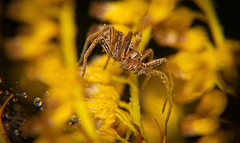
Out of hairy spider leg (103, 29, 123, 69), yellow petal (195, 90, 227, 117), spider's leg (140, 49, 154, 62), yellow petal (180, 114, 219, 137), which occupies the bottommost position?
yellow petal (180, 114, 219, 137)

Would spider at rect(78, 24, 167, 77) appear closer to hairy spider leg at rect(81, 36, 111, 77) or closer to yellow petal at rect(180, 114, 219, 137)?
hairy spider leg at rect(81, 36, 111, 77)

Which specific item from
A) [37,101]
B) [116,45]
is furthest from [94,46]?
[37,101]

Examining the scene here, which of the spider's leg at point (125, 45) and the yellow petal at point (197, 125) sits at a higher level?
the spider's leg at point (125, 45)

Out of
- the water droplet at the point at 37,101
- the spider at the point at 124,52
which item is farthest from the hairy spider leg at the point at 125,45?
the water droplet at the point at 37,101

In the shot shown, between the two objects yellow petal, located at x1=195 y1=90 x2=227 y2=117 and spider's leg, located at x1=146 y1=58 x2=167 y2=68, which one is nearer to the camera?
spider's leg, located at x1=146 y1=58 x2=167 y2=68

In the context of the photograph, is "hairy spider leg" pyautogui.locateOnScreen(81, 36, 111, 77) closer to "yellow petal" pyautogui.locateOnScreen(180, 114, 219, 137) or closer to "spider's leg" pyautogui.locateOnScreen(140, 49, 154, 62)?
"spider's leg" pyautogui.locateOnScreen(140, 49, 154, 62)

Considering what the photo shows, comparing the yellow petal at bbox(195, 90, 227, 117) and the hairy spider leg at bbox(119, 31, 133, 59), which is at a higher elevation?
the hairy spider leg at bbox(119, 31, 133, 59)

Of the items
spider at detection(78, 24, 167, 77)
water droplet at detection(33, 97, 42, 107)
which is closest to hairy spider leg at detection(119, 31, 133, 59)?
spider at detection(78, 24, 167, 77)

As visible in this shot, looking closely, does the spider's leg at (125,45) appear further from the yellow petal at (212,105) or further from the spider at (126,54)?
the yellow petal at (212,105)

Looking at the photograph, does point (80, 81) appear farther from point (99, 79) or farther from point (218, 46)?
point (218, 46)

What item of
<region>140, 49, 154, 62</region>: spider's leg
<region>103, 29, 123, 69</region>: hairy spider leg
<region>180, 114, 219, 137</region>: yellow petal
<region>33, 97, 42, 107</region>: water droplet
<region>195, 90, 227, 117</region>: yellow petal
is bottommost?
<region>180, 114, 219, 137</region>: yellow petal

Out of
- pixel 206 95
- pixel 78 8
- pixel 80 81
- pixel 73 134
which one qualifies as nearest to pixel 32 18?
pixel 78 8
